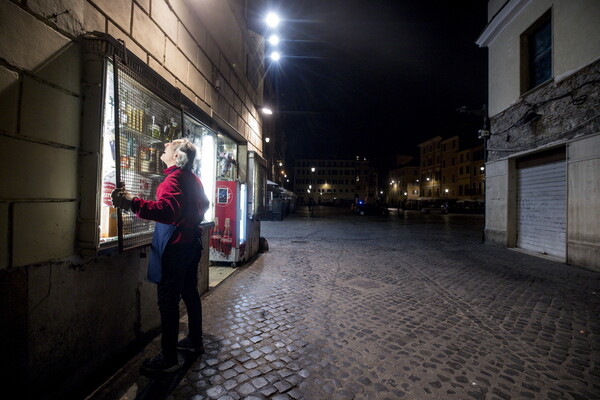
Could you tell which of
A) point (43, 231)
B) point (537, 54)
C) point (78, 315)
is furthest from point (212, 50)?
point (537, 54)

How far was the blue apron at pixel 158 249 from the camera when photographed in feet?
8.67

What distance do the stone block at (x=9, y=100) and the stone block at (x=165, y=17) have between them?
218 cm

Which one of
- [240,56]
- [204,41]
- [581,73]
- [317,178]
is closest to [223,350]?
[204,41]

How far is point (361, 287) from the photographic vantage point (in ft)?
18.7

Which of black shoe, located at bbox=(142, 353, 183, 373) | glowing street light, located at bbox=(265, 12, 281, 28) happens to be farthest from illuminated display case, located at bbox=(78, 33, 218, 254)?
glowing street light, located at bbox=(265, 12, 281, 28)

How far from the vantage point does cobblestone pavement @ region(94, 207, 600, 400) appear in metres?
2.63

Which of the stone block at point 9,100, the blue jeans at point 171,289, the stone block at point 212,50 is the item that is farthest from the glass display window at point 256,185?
the stone block at point 9,100

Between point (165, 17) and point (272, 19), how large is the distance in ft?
15.4

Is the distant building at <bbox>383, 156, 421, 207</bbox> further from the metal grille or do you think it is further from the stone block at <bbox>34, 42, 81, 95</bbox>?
the stone block at <bbox>34, 42, 81, 95</bbox>

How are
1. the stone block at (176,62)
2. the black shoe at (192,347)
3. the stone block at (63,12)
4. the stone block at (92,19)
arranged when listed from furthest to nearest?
the stone block at (176,62) → the black shoe at (192,347) → the stone block at (92,19) → the stone block at (63,12)

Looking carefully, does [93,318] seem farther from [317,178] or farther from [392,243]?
[317,178]

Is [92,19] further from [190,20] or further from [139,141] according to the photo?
[190,20]

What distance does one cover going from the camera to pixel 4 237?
1.90 m

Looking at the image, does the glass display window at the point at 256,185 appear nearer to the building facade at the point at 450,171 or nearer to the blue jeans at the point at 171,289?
the blue jeans at the point at 171,289
